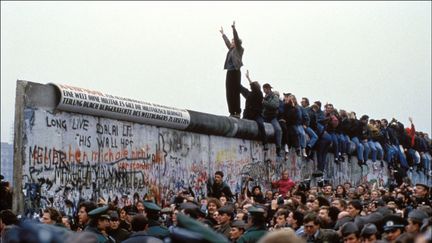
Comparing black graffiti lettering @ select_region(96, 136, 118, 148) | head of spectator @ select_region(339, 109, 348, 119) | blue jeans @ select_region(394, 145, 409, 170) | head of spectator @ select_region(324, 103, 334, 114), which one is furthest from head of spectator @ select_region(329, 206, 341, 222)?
blue jeans @ select_region(394, 145, 409, 170)

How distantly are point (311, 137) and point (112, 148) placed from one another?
10.0 metres

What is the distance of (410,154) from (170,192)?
1964 centimetres

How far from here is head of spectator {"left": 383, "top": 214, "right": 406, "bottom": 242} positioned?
1020 cm

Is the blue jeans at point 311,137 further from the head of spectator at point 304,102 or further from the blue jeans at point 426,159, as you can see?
the blue jeans at point 426,159

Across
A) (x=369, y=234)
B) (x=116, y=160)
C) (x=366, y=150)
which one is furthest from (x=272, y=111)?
(x=369, y=234)

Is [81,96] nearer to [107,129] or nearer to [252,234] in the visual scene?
[107,129]

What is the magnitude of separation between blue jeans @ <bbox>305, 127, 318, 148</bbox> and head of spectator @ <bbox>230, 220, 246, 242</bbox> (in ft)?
44.7

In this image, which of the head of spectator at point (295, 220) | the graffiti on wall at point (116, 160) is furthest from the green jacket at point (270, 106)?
the head of spectator at point (295, 220)

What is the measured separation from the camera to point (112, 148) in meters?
17.1

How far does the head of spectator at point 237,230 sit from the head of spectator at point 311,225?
3.02 feet

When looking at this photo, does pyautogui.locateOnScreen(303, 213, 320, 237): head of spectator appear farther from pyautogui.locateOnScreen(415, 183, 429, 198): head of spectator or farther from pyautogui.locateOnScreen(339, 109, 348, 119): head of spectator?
pyautogui.locateOnScreen(339, 109, 348, 119): head of spectator

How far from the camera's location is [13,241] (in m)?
4.91

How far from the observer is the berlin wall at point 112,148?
15.0 metres

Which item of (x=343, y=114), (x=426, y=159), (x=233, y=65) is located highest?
(x=233, y=65)
